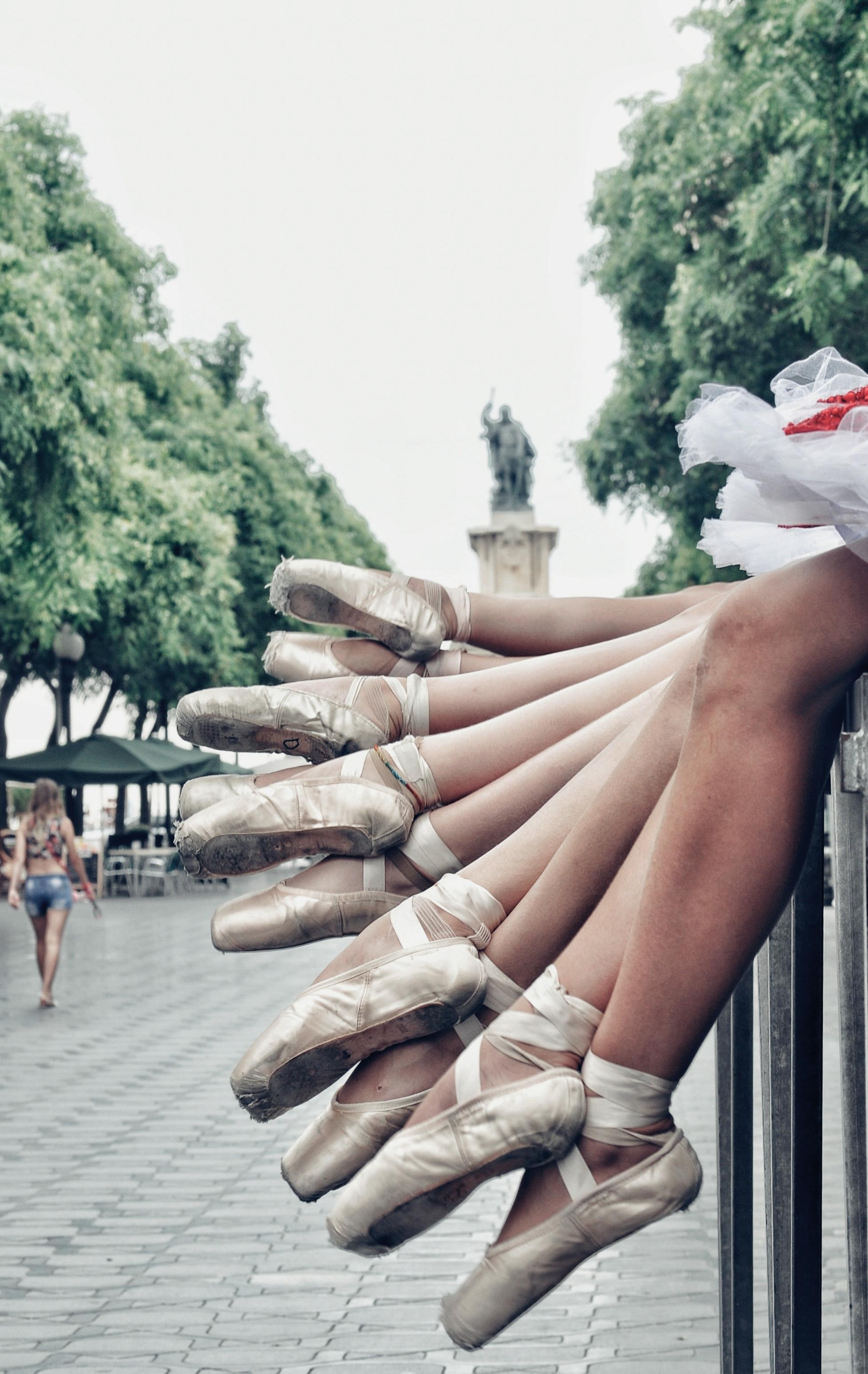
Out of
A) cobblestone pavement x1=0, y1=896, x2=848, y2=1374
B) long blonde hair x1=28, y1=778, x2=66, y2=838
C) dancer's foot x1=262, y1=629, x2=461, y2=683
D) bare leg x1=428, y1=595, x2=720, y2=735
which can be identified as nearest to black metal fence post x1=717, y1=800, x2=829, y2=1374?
bare leg x1=428, y1=595, x2=720, y2=735

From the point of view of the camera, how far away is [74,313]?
21.3m

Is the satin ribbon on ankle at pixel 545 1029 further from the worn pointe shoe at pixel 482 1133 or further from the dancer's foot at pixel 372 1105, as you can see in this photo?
the dancer's foot at pixel 372 1105

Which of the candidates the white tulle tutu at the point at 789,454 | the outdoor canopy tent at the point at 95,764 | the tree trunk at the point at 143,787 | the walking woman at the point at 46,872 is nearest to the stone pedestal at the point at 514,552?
the outdoor canopy tent at the point at 95,764

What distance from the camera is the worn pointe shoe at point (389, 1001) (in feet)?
6.13

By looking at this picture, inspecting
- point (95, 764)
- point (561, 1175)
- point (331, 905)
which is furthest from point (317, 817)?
point (95, 764)

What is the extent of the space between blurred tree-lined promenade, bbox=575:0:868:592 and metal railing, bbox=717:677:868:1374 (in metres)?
11.8

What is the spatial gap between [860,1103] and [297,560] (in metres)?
1.15

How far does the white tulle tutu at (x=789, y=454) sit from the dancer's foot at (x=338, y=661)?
75 cm

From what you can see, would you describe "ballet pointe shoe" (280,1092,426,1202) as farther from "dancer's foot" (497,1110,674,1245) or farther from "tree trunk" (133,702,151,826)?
"tree trunk" (133,702,151,826)

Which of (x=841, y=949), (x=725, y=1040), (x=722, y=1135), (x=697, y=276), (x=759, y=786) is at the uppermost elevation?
(x=697, y=276)

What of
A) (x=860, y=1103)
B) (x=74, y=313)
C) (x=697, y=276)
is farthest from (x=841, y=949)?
(x=74, y=313)

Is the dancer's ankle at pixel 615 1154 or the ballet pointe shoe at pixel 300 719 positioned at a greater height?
the ballet pointe shoe at pixel 300 719

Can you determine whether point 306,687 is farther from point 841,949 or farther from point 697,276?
point 697,276

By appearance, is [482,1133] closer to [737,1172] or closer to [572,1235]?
[572,1235]
